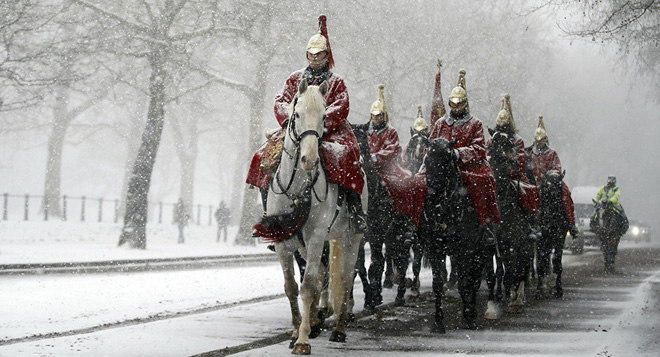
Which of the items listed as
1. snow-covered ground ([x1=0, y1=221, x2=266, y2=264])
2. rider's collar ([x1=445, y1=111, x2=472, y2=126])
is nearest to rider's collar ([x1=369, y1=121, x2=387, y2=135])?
rider's collar ([x1=445, y1=111, x2=472, y2=126])

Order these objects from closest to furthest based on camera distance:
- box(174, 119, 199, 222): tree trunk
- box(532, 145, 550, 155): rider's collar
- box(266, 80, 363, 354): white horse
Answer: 1. box(266, 80, 363, 354): white horse
2. box(532, 145, 550, 155): rider's collar
3. box(174, 119, 199, 222): tree trunk

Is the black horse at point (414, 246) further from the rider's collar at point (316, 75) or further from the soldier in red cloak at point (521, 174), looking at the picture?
the rider's collar at point (316, 75)

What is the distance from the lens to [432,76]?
4188 cm

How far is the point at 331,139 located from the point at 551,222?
26.9 feet

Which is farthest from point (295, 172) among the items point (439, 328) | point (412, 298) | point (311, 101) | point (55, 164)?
point (55, 164)

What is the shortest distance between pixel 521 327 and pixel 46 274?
406 inches

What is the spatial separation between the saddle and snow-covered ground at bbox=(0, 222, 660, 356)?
1752 millimetres

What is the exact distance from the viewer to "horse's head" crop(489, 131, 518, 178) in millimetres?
12969

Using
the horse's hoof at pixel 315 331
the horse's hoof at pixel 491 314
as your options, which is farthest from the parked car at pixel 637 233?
the horse's hoof at pixel 315 331

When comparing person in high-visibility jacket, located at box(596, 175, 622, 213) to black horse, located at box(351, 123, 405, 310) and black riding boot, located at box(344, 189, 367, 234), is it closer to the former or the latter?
black horse, located at box(351, 123, 405, 310)

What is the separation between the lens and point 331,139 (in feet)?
31.8

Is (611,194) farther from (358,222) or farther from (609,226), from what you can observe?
(358,222)

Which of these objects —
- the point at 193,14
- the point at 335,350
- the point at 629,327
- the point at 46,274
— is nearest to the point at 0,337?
the point at 335,350

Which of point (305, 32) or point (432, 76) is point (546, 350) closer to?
point (305, 32)
